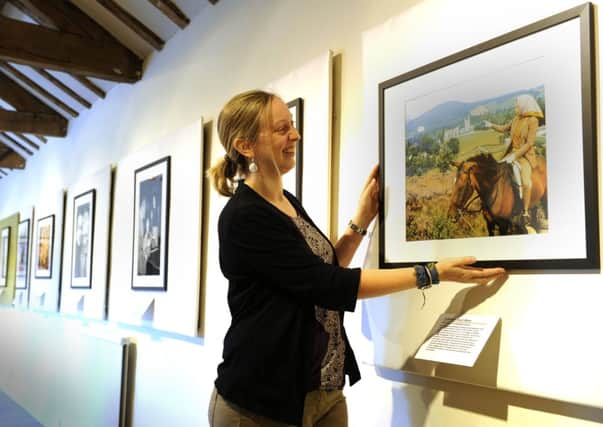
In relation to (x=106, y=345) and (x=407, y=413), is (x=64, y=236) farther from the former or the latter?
(x=407, y=413)

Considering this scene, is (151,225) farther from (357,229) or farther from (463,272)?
(463,272)

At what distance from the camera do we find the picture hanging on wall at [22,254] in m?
5.56

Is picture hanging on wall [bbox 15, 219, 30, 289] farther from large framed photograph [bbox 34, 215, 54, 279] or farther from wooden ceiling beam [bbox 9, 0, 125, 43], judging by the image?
wooden ceiling beam [bbox 9, 0, 125, 43]

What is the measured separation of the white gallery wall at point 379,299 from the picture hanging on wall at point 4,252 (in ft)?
13.3

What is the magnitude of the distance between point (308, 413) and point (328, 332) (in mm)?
186

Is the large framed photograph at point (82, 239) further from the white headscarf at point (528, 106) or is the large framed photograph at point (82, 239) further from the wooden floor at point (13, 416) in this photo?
the white headscarf at point (528, 106)

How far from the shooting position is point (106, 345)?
134 inches

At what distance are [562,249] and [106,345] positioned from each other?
2.90 m

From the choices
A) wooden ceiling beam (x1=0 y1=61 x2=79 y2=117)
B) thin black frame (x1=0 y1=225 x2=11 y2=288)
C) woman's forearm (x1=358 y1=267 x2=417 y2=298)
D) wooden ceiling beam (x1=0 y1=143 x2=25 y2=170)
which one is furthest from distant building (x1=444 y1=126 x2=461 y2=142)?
thin black frame (x1=0 y1=225 x2=11 y2=288)

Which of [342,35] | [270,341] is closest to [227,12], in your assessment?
[342,35]

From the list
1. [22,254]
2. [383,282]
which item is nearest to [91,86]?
[22,254]

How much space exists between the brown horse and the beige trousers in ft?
1.69

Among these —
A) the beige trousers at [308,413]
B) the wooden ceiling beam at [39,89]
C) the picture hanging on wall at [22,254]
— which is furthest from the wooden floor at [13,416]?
the beige trousers at [308,413]

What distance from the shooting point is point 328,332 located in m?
1.34
